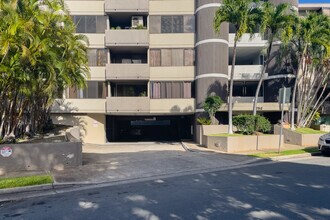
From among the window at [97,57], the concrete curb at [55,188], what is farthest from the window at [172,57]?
the concrete curb at [55,188]

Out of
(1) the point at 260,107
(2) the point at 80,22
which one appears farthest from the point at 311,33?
(2) the point at 80,22

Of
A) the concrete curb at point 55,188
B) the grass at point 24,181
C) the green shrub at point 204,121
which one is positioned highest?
the green shrub at point 204,121

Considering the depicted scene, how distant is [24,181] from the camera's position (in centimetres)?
830

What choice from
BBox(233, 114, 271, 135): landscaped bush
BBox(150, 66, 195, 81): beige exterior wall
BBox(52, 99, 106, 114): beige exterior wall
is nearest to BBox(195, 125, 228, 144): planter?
BBox(233, 114, 271, 135): landscaped bush

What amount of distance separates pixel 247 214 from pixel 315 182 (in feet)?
13.2

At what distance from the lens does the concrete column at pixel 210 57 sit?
73.4ft

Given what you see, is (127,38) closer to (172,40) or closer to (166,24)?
(166,24)

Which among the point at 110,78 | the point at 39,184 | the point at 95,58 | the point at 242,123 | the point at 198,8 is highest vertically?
the point at 198,8

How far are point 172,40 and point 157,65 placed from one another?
282 centimetres

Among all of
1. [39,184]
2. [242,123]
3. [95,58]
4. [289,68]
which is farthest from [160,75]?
[39,184]

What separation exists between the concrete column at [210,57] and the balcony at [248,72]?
1859mm

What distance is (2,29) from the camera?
9.52m

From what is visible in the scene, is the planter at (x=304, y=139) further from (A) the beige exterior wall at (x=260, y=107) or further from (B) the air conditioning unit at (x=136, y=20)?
(B) the air conditioning unit at (x=136, y=20)

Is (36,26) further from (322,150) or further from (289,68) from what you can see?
(289,68)
